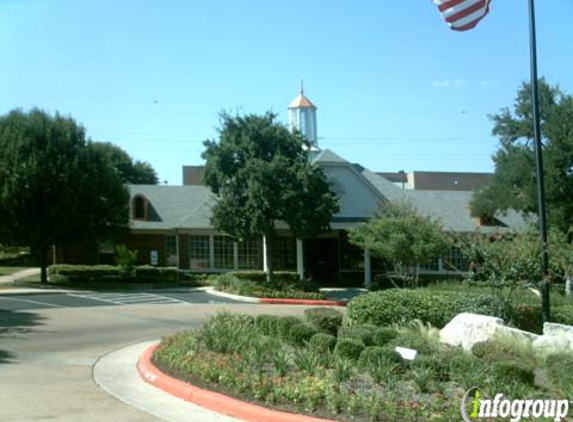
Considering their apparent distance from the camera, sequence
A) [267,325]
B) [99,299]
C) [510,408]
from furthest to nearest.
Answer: [99,299] → [267,325] → [510,408]

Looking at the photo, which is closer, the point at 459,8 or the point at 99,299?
the point at 459,8

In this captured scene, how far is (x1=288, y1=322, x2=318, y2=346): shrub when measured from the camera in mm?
12781

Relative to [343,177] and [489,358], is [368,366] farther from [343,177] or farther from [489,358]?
[343,177]

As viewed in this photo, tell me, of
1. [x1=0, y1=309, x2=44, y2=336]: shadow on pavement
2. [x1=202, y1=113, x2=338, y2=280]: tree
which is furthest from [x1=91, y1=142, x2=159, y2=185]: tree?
[x1=0, y1=309, x2=44, y2=336]: shadow on pavement

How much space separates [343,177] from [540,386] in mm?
28303

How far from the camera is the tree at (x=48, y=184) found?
32.5m

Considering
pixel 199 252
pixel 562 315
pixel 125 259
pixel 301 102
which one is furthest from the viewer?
pixel 301 102

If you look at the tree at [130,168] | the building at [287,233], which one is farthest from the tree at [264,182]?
the tree at [130,168]

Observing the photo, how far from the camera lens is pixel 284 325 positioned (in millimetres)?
13820

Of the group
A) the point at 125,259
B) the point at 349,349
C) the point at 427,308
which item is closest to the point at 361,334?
the point at 349,349

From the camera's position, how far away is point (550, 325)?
48.4ft

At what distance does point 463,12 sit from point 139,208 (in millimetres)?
28223

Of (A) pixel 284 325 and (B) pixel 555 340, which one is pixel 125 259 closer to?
(A) pixel 284 325

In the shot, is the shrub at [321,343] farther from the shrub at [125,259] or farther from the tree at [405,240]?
the shrub at [125,259]
